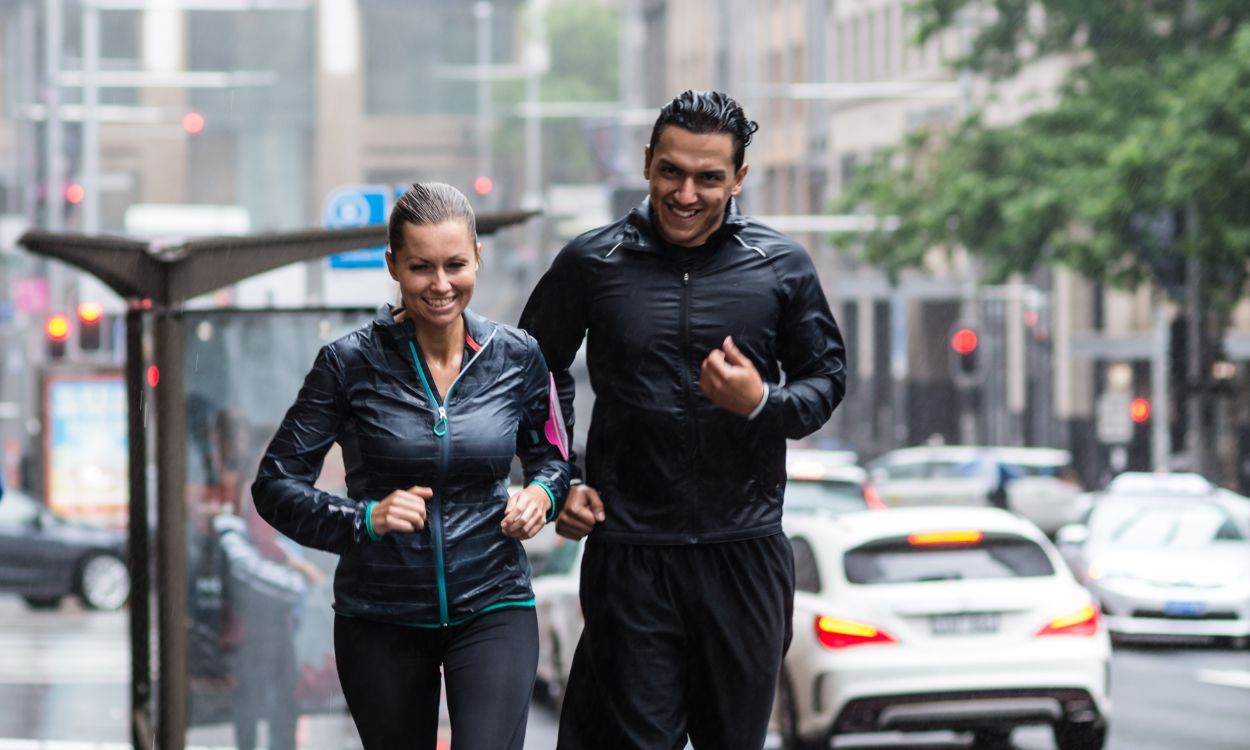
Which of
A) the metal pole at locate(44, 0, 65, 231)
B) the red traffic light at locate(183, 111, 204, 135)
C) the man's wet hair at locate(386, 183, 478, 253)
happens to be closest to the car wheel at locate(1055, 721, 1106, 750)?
the man's wet hair at locate(386, 183, 478, 253)

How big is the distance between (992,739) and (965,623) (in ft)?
5.12

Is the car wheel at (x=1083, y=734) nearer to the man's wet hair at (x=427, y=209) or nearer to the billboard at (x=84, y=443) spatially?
the man's wet hair at (x=427, y=209)

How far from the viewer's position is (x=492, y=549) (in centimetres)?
468

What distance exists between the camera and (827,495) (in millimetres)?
22062

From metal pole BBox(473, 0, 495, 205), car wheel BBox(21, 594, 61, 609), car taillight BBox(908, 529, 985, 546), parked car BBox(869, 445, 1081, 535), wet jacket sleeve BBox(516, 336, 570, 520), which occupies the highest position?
metal pole BBox(473, 0, 495, 205)

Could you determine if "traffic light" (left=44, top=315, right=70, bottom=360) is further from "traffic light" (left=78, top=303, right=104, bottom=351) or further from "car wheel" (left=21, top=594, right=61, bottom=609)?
"car wheel" (left=21, top=594, right=61, bottom=609)

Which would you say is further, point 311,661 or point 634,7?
point 634,7

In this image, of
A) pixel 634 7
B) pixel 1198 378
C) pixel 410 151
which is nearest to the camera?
pixel 1198 378

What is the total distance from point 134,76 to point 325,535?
4089 cm

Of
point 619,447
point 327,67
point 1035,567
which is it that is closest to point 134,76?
point 327,67

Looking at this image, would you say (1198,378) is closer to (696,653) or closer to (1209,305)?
(1209,305)

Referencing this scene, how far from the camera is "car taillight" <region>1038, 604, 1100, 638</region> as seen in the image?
12.7 metres

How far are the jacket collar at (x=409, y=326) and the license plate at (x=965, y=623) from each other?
8.05m

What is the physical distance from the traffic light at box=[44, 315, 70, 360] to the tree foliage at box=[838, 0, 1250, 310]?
11970 millimetres
